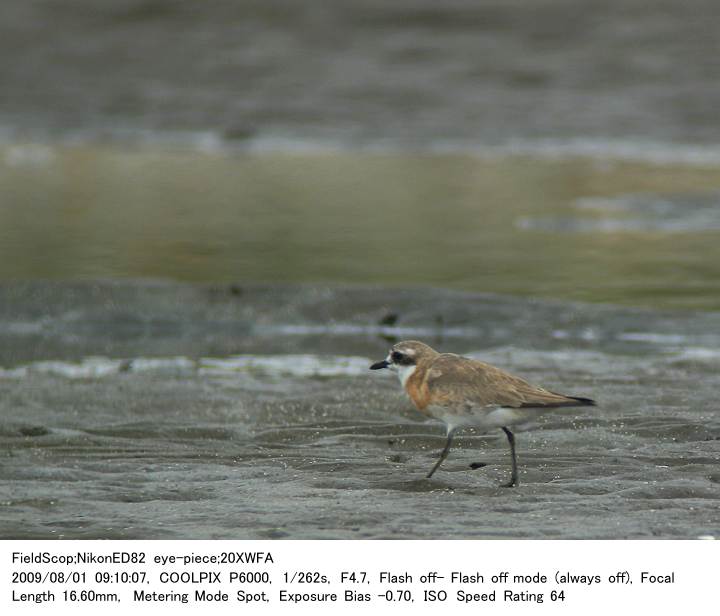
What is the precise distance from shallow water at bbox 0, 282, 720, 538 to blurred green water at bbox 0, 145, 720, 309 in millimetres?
1215

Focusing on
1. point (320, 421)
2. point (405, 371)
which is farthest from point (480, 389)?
point (320, 421)

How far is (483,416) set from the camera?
5609mm

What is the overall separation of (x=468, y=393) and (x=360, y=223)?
30.7 ft

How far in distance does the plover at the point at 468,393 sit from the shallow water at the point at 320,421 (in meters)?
0.26

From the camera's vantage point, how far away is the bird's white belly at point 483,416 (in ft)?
18.3

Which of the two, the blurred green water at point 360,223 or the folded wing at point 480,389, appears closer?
the folded wing at point 480,389

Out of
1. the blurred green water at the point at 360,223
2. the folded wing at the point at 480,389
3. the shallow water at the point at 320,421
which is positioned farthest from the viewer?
the blurred green water at the point at 360,223

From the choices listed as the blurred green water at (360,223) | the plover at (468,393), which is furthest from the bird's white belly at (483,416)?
the blurred green water at (360,223)

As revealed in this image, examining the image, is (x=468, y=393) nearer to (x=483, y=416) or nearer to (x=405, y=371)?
(x=483, y=416)

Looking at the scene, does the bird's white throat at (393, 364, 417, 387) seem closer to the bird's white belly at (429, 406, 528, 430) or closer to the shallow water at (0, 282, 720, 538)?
the bird's white belly at (429, 406, 528, 430)

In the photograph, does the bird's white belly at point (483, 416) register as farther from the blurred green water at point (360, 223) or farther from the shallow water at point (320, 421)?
the blurred green water at point (360, 223)

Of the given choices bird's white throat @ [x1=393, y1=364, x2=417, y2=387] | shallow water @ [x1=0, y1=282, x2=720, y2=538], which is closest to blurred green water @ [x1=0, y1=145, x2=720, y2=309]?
shallow water @ [x1=0, y1=282, x2=720, y2=538]

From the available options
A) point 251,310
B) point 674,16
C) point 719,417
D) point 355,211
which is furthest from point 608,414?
point 674,16
